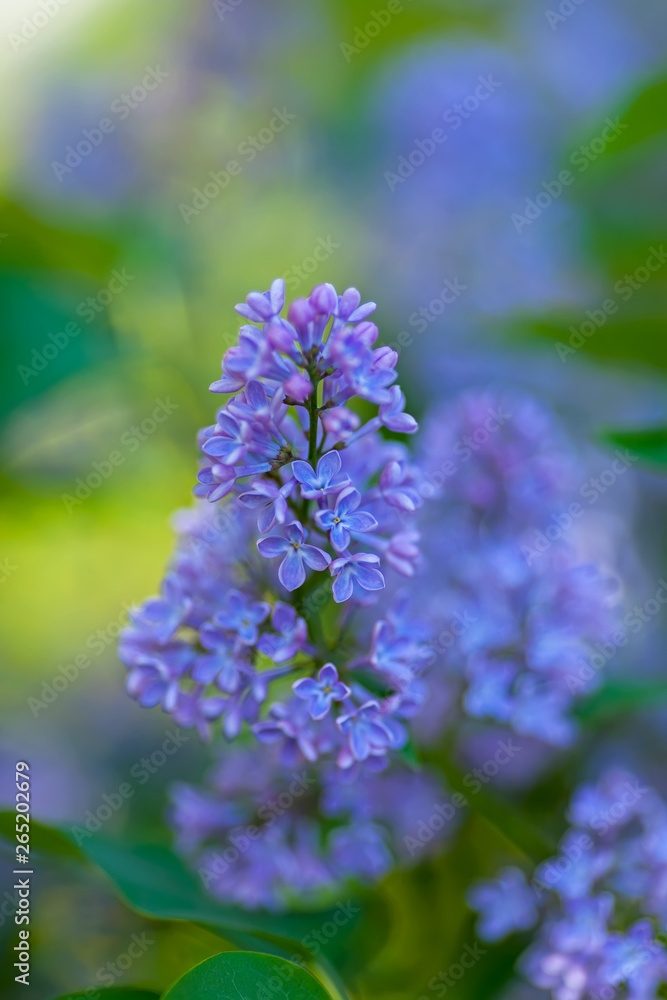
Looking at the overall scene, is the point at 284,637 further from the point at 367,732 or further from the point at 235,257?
the point at 235,257

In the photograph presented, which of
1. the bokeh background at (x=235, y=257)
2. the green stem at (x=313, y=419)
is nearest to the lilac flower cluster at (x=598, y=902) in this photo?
the bokeh background at (x=235, y=257)

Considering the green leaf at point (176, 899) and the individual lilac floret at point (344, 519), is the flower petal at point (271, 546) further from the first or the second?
the green leaf at point (176, 899)

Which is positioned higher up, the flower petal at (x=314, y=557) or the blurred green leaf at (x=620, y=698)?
the flower petal at (x=314, y=557)

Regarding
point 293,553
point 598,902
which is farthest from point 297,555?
point 598,902

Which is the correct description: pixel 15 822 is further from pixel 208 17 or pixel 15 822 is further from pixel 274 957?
pixel 208 17

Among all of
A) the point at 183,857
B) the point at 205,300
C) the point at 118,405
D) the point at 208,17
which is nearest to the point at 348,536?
the point at 183,857

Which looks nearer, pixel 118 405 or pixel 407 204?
pixel 118 405

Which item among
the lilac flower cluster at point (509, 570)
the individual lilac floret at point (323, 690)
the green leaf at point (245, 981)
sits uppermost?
the individual lilac floret at point (323, 690)

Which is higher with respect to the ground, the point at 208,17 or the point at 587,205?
the point at 208,17
